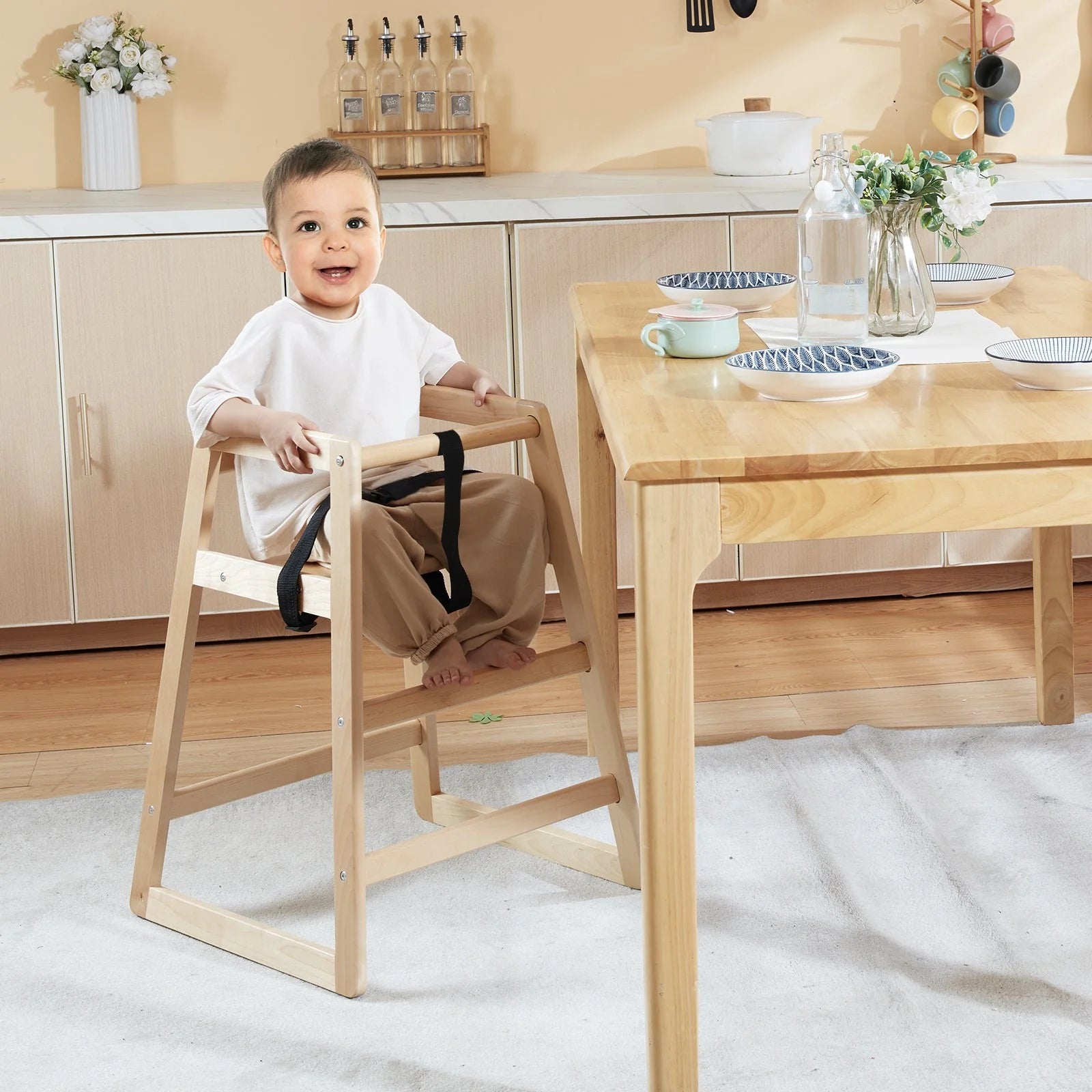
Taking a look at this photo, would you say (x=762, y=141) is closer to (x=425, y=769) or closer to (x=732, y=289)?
(x=732, y=289)

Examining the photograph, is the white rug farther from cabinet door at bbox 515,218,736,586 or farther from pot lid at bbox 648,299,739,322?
cabinet door at bbox 515,218,736,586

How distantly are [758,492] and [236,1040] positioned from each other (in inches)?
34.5

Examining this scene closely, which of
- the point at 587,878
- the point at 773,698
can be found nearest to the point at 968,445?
the point at 587,878

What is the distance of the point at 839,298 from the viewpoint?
5.63ft

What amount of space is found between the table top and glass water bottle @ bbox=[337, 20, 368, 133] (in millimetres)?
1636

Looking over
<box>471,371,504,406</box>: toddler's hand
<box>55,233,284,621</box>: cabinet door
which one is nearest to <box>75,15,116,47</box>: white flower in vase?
<box>55,233,284,621</box>: cabinet door

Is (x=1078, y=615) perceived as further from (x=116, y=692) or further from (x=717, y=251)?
(x=116, y=692)

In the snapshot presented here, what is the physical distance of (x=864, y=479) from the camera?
50.2 inches

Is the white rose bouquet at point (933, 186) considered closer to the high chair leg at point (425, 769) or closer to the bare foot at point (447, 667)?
the bare foot at point (447, 667)

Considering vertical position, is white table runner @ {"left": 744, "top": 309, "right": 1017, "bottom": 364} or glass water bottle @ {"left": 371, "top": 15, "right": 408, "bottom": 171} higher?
glass water bottle @ {"left": 371, "top": 15, "right": 408, "bottom": 171}

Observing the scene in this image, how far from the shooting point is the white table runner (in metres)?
1.69

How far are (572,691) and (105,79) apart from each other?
165 centimetres

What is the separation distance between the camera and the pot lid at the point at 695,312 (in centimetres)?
173

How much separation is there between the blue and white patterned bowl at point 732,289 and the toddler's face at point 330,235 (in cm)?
43
